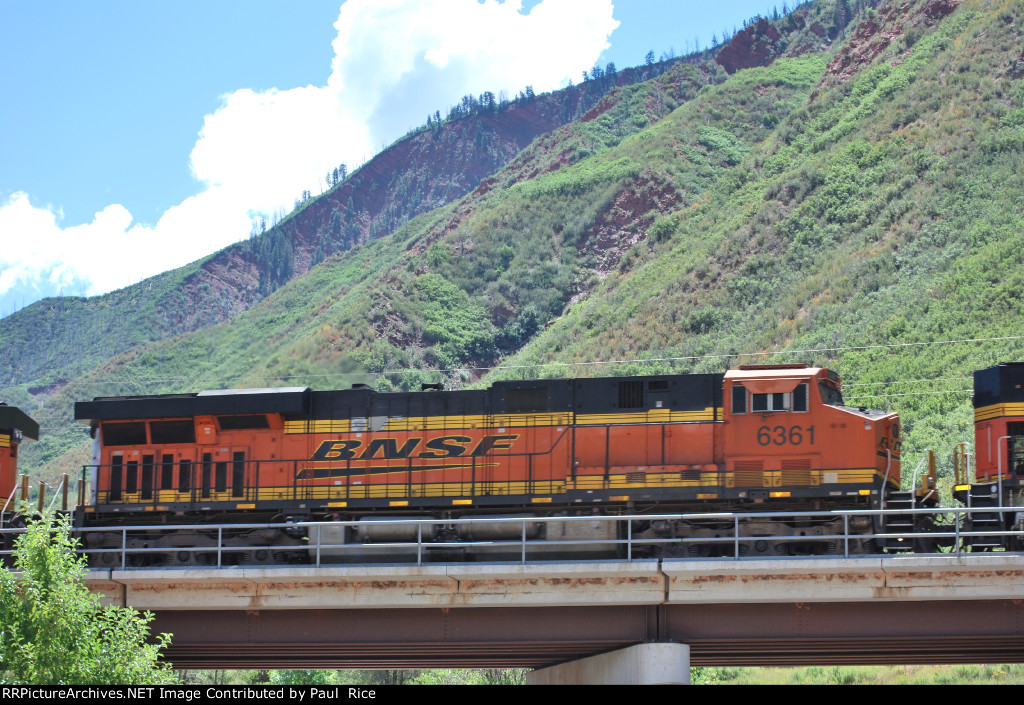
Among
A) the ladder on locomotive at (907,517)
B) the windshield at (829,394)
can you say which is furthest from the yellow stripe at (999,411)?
the windshield at (829,394)

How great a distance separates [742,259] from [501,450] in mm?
58458

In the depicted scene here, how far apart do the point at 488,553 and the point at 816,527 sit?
6.76 m

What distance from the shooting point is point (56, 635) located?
680 inches

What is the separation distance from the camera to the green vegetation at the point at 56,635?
17078mm

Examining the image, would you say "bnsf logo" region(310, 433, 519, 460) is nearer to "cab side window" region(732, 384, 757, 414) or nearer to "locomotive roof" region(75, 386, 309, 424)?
"locomotive roof" region(75, 386, 309, 424)

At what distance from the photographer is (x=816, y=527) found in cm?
2252

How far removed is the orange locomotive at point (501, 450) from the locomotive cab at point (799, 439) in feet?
0.10

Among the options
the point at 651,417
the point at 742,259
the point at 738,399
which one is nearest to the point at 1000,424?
the point at 738,399

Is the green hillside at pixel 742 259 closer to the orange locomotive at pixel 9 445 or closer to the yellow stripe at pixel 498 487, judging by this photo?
the yellow stripe at pixel 498 487

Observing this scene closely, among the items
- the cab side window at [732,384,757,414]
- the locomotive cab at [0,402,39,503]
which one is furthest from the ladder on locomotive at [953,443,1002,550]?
the locomotive cab at [0,402,39,503]

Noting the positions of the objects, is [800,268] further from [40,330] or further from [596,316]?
[40,330]

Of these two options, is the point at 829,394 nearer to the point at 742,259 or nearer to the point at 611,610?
the point at 611,610

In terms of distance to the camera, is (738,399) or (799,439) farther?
(738,399)

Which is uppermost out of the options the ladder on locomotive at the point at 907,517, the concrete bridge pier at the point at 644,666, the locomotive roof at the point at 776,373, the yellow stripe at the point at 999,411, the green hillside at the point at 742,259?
the green hillside at the point at 742,259
